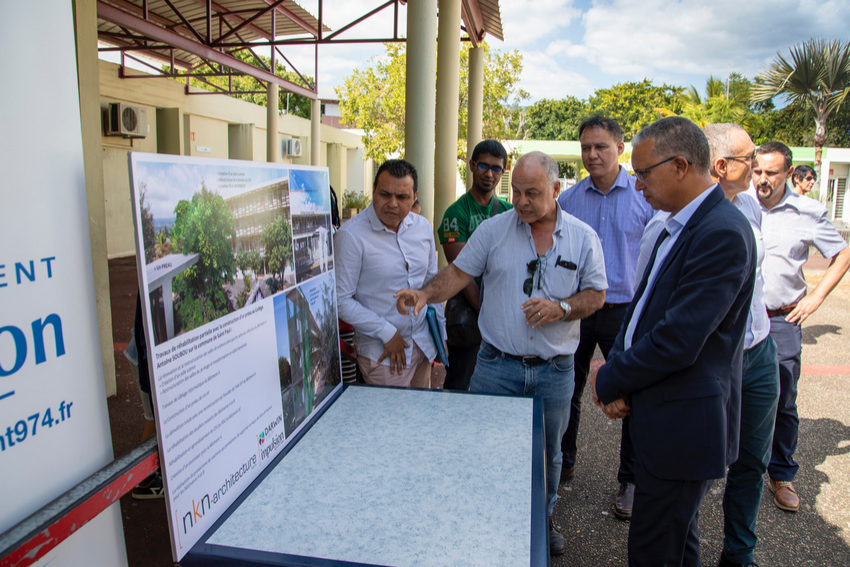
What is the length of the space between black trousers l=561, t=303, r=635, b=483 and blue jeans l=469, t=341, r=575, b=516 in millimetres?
595

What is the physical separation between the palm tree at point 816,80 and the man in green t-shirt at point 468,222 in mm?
22347

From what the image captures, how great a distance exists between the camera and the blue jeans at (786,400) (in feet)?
10.7

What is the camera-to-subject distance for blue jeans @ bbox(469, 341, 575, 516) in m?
2.62

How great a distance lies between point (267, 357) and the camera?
5.54 ft

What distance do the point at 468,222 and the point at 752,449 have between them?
1949 mm

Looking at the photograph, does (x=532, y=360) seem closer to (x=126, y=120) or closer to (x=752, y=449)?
(x=752, y=449)

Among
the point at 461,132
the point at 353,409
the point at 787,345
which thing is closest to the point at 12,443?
the point at 353,409

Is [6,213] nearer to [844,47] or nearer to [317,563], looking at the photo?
[317,563]

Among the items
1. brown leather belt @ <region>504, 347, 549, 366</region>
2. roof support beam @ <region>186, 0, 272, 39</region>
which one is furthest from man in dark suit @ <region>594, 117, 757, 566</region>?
roof support beam @ <region>186, 0, 272, 39</region>

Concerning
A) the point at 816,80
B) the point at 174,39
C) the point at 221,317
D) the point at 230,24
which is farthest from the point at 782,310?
the point at 816,80

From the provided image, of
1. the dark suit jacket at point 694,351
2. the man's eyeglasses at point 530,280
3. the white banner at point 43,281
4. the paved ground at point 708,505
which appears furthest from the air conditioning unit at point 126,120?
the dark suit jacket at point 694,351

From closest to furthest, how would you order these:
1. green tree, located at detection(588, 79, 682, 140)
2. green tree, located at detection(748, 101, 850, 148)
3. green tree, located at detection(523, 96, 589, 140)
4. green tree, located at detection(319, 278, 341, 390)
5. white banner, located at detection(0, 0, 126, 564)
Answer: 1. white banner, located at detection(0, 0, 126, 564)
2. green tree, located at detection(319, 278, 341, 390)
3. green tree, located at detection(748, 101, 850, 148)
4. green tree, located at detection(588, 79, 682, 140)
5. green tree, located at detection(523, 96, 589, 140)

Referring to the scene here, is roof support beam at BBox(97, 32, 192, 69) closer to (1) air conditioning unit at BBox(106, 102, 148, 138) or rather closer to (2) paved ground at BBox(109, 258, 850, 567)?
(1) air conditioning unit at BBox(106, 102, 148, 138)

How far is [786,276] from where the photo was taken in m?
3.41
